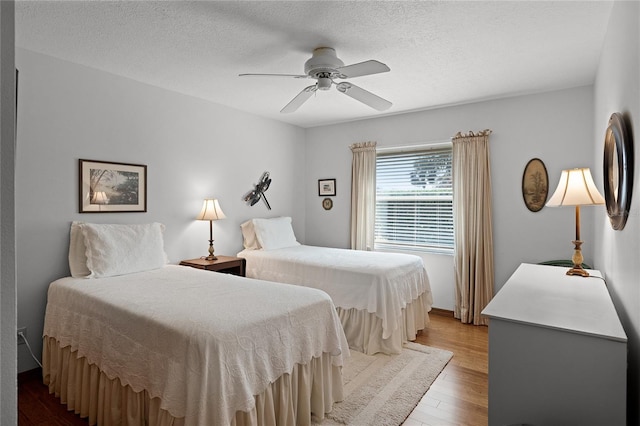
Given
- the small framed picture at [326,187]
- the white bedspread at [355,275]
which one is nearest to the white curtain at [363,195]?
the small framed picture at [326,187]

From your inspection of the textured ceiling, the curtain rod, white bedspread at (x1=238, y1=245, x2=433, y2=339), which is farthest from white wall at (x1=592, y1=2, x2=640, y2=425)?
the curtain rod

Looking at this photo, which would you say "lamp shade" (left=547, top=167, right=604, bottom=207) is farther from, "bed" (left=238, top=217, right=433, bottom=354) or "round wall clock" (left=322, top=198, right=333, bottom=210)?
"round wall clock" (left=322, top=198, right=333, bottom=210)

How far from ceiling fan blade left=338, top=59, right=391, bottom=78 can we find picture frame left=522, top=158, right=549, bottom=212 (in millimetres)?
2372

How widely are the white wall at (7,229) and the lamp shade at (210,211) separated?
3313 millimetres

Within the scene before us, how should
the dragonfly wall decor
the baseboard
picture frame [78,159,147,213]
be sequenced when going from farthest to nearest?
the dragonfly wall decor
the baseboard
picture frame [78,159,147,213]

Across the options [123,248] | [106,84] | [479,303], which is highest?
[106,84]

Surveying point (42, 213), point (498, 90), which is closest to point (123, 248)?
point (42, 213)

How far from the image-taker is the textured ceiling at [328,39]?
2154 millimetres

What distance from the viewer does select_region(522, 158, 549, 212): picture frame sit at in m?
3.71

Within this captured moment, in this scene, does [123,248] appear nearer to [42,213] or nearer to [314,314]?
[42,213]

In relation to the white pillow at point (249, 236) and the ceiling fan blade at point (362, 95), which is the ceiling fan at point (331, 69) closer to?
the ceiling fan blade at point (362, 95)

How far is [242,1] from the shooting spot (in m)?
2.06

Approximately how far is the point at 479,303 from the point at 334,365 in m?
2.42

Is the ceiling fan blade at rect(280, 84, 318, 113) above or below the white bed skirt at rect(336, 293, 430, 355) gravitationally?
above
